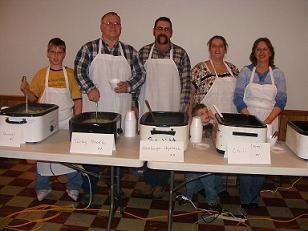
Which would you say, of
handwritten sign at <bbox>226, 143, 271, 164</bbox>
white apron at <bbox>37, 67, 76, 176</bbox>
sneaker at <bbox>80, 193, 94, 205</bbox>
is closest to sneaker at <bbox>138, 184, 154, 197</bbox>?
sneaker at <bbox>80, 193, 94, 205</bbox>

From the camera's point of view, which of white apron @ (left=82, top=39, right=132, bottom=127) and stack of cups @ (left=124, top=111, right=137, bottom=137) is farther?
white apron @ (left=82, top=39, right=132, bottom=127)

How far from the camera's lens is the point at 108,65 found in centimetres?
292

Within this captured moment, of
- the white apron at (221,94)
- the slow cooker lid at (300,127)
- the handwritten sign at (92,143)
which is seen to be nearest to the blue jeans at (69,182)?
the handwritten sign at (92,143)

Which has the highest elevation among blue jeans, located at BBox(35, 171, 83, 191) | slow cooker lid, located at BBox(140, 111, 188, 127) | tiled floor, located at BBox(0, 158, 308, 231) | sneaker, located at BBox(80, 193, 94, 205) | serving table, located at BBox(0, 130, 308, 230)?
slow cooker lid, located at BBox(140, 111, 188, 127)

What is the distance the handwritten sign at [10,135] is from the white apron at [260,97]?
1.82 metres

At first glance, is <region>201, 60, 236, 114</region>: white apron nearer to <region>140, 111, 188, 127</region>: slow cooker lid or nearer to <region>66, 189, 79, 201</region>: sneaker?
<region>140, 111, 188, 127</region>: slow cooker lid

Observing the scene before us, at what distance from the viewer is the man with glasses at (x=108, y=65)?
112 inches

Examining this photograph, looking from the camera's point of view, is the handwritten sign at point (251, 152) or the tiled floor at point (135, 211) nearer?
the handwritten sign at point (251, 152)

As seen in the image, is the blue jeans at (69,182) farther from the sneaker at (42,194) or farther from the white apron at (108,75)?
the white apron at (108,75)

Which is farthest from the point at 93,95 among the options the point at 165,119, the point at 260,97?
the point at 260,97

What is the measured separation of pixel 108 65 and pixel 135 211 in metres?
1.24

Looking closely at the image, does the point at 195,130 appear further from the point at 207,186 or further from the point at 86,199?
the point at 86,199

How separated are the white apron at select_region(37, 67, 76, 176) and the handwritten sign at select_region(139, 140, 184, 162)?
1.20 meters

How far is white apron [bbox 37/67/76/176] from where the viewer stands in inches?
A: 110
